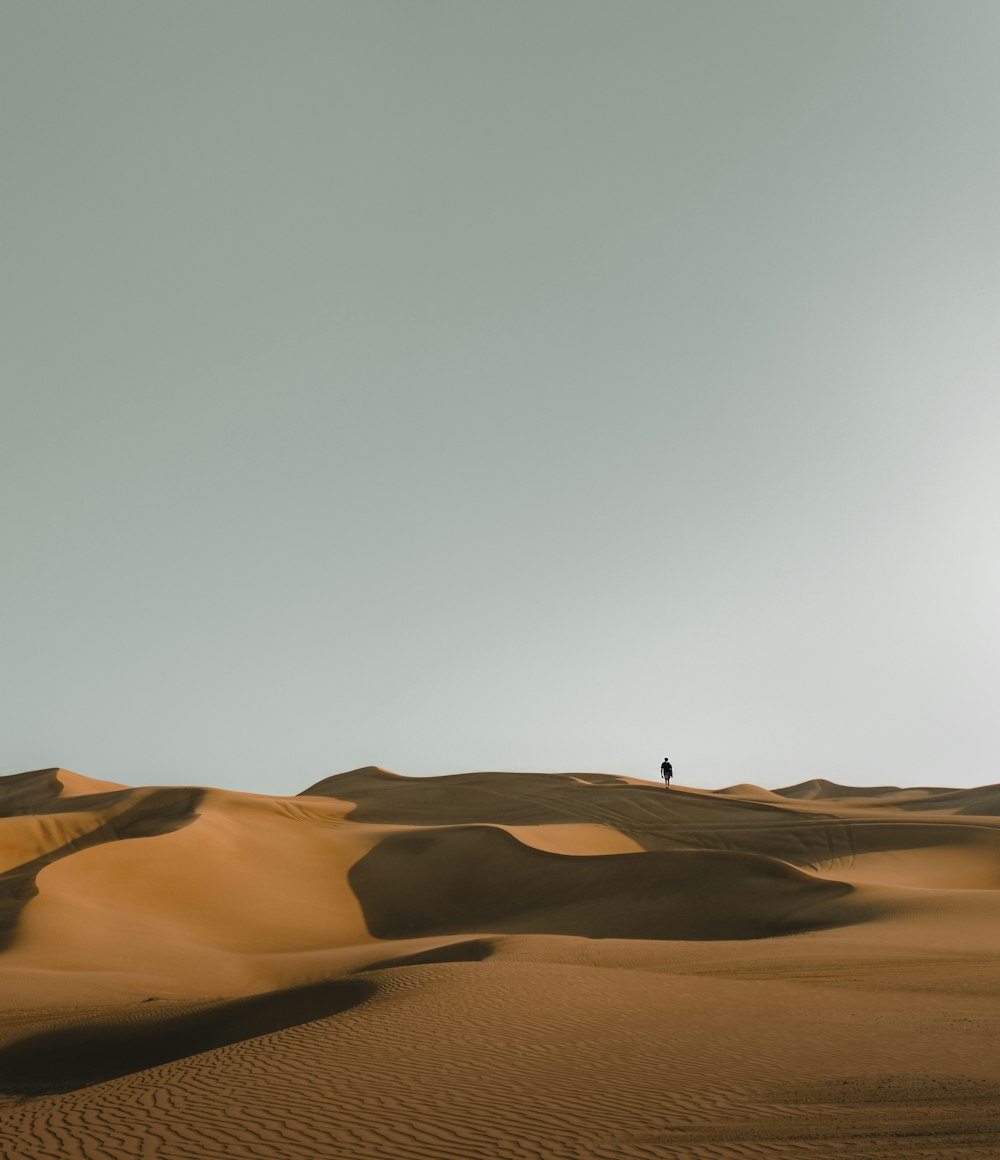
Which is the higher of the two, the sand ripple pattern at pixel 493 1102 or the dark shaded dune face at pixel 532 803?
the dark shaded dune face at pixel 532 803

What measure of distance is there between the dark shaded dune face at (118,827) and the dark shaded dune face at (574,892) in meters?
6.99

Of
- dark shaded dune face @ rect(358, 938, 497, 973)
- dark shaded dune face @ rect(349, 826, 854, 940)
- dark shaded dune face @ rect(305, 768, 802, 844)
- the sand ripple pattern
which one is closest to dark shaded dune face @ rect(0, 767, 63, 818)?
dark shaded dune face @ rect(305, 768, 802, 844)

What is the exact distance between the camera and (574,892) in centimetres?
2725

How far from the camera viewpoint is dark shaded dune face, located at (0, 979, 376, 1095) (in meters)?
13.2

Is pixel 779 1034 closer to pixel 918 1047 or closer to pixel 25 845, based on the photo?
pixel 918 1047

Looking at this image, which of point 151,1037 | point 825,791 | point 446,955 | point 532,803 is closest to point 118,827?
point 532,803

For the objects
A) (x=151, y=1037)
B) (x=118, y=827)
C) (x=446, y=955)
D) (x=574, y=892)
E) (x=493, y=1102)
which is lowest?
(x=151, y=1037)

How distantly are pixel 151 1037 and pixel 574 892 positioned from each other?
15030 mm

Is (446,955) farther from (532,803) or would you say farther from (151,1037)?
(532,803)

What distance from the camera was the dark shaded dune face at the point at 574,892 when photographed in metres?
23.3

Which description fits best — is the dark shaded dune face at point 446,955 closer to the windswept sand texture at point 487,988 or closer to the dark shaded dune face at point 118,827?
the windswept sand texture at point 487,988

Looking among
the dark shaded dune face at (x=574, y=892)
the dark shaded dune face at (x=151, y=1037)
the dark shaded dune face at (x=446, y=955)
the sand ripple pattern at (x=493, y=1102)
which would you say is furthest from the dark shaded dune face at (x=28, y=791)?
the sand ripple pattern at (x=493, y=1102)

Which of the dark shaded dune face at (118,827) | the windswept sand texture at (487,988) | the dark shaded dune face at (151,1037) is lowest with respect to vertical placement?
the dark shaded dune face at (151,1037)

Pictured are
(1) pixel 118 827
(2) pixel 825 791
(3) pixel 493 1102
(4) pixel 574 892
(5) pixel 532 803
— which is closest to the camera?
(3) pixel 493 1102
